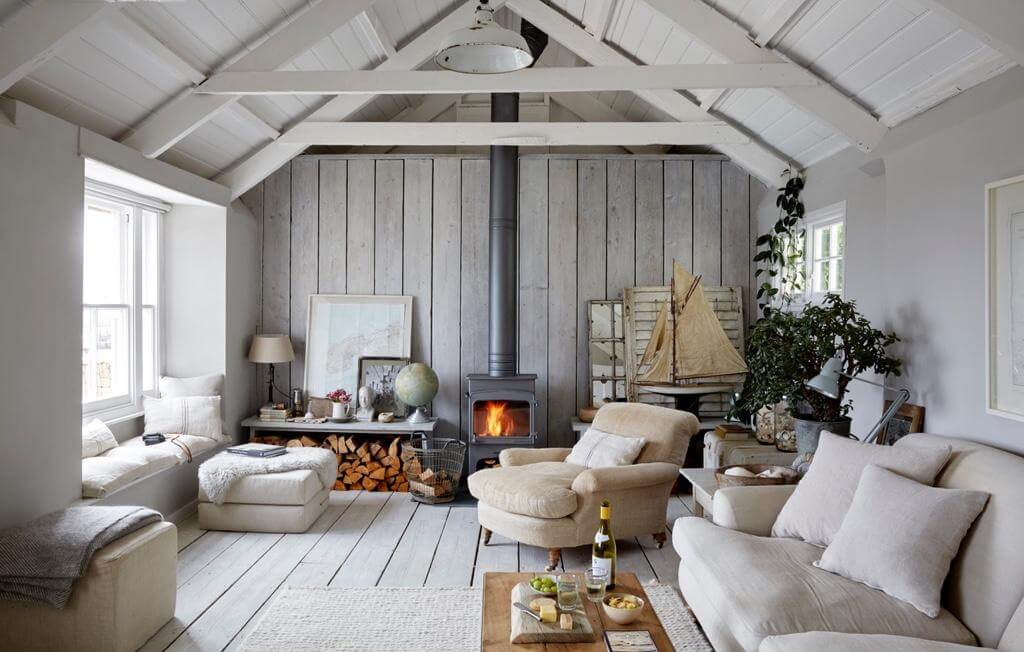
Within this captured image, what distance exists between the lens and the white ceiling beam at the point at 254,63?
418cm

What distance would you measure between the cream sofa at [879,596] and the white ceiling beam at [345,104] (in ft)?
13.1

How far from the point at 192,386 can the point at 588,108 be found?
3.91m

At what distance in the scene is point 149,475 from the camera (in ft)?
14.4

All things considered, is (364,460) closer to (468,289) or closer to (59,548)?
(468,289)

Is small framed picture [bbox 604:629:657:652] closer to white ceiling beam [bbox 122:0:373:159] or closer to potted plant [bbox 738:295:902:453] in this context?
potted plant [bbox 738:295:902:453]

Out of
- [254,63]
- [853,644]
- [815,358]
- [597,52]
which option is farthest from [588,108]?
[853,644]

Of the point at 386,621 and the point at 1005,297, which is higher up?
the point at 1005,297

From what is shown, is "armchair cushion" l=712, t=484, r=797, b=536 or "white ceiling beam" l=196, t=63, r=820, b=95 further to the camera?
"white ceiling beam" l=196, t=63, r=820, b=95

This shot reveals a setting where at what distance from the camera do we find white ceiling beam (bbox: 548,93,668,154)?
6324 millimetres

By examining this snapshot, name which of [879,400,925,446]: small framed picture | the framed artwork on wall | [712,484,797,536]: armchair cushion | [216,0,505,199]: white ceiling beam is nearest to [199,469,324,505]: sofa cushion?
[216,0,505,199]: white ceiling beam

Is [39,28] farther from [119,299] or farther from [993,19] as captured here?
[993,19]

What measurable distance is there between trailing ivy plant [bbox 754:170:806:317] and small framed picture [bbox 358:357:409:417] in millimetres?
2939

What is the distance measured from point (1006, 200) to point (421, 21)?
3.86 m

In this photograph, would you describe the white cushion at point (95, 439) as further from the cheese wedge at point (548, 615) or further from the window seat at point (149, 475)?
the cheese wedge at point (548, 615)
